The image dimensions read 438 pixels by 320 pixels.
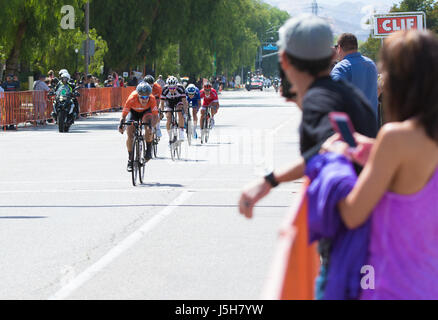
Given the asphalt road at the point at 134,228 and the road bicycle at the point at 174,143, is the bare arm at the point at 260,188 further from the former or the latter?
the road bicycle at the point at 174,143

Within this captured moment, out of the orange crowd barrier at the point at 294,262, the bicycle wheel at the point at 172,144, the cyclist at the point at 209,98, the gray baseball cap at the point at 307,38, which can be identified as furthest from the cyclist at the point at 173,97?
the orange crowd barrier at the point at 294,262

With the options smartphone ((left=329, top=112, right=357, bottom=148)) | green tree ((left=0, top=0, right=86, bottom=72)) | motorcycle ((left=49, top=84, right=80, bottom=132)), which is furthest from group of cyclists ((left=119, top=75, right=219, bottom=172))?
green tree ((left=0, top=0, right=86, bottom=72))

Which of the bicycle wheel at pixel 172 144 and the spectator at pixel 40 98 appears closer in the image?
the bicycle wheel at pixel 172 144

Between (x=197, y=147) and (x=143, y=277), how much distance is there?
51.4ft

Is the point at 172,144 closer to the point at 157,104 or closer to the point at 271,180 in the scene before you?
the point at 157,104

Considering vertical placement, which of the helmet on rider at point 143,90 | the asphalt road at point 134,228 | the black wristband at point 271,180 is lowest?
the asphalt road at point 134,228

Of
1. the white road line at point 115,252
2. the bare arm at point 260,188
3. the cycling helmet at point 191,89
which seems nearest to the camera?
the bare arm at point 260,188

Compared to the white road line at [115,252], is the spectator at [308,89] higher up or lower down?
higher up

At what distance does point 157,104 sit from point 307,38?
19.9m

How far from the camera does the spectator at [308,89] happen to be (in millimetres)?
3432

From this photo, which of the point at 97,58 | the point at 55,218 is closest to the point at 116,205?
the point at 55,218

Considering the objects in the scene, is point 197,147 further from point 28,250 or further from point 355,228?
point 355,228

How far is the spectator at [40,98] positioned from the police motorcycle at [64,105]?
53.2 inches

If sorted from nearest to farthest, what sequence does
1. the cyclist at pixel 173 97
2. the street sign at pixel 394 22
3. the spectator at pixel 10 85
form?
the cyclist at pixel 173 97 < the street sign at pixel 394 22 < the spectator at pixel 10 85
